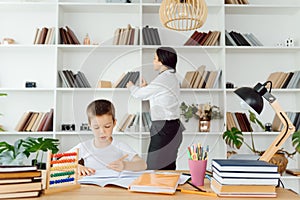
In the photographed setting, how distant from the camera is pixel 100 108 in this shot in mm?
1668

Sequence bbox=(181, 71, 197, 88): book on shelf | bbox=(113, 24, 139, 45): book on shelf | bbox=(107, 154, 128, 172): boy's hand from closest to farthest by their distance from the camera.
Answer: bbox=(107, 154, 128, 172): boy's hand < bbox=(181, 71, 197, 88): book on shelf < bbox=(113, 24, 139, 45): book on shelf

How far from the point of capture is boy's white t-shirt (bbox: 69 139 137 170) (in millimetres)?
1562

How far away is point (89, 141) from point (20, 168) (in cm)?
56

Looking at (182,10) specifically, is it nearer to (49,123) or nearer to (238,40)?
(238,40)

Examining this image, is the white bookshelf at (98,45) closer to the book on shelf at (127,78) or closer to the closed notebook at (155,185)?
the book on shelf at (127,78)

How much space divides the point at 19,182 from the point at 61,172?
16cm

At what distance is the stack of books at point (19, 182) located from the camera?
3.45ft

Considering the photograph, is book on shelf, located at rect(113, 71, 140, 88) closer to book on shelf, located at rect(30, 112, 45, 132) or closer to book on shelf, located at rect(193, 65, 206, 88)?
book on shelf, located at rect(193, 65, 206, 88)

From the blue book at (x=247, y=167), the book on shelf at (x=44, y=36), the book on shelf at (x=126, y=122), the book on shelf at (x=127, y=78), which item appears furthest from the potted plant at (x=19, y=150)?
the blue book at (x=247, y=167)

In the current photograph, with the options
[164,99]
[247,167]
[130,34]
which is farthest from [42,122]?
[247,167]

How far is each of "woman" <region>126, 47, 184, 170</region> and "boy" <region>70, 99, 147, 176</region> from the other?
0.15m

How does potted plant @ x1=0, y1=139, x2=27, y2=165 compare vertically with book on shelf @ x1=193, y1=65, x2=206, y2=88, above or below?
below

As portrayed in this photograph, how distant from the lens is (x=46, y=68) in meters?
3.41

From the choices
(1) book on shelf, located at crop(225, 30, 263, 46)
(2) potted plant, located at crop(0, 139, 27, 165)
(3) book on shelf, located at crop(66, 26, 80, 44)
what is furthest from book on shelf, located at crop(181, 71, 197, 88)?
(3) book on shelf, located at crop(66, 26, 80, 44)
